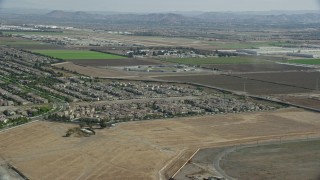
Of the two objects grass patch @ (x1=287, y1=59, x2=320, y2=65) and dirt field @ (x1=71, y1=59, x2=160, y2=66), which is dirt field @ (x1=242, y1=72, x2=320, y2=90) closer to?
grass patch @ (x1=287, y1=59, x2=320, y2=65)

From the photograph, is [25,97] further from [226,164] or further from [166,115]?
[226,164]

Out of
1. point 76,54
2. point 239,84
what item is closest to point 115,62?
point 76,54

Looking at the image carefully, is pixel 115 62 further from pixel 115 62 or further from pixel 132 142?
pixel 132 142

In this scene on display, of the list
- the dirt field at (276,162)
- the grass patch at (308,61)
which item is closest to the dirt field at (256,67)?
the grass patch at (308,61)

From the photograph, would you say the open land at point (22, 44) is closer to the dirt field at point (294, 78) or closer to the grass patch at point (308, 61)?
the grass patch at point (308, 61)

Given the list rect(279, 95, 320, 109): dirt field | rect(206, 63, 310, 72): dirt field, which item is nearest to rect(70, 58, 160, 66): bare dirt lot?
rect(206, 63, 310, 72): dirt field

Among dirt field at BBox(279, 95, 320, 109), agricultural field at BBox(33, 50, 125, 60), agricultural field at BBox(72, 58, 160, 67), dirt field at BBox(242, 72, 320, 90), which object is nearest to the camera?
dirt field at BBox(279, 95, 320, 109)

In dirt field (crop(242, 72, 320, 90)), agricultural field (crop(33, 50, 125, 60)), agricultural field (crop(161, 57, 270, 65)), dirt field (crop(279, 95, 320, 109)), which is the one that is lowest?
agricultural field (crop(161, 57, 270, 65))
